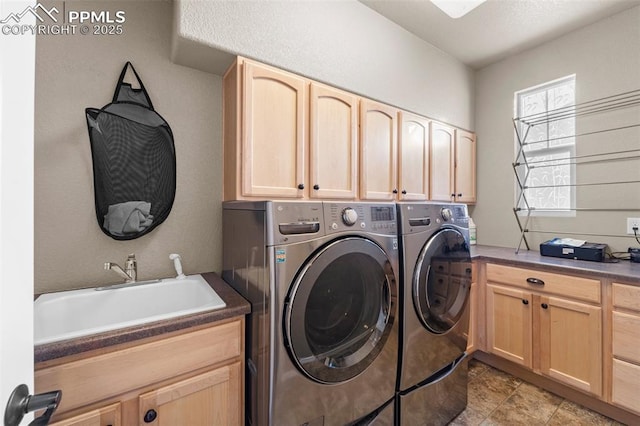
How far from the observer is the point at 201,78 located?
5.54ft

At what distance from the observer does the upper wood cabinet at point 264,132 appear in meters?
1.41

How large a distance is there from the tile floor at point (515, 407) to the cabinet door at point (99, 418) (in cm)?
177

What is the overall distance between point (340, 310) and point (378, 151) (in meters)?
1.15

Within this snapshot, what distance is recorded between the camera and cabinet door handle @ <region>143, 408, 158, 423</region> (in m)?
0.98

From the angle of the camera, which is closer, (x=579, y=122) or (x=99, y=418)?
(x=99, y=418)

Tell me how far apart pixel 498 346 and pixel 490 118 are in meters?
2.07

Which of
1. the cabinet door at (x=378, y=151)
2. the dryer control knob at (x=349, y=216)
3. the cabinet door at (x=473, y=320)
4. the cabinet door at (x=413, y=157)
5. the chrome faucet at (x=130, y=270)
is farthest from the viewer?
the cabinet door at (x=473, y=320)

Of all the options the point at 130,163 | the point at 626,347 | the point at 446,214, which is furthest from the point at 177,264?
the point at 626,347

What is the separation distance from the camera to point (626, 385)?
157cm

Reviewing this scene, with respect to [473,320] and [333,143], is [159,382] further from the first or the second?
[473,320]

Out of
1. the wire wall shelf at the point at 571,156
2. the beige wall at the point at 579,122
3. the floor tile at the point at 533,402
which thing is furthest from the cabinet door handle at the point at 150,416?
the beige wall at the point at 579,122

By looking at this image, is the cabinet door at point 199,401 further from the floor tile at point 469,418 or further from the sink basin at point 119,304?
the floor tile at point 469,418

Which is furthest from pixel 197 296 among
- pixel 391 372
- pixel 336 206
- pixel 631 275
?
pixel 631 275

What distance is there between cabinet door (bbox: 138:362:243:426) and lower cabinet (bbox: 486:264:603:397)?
1.93m
